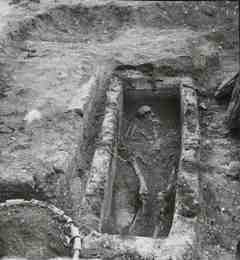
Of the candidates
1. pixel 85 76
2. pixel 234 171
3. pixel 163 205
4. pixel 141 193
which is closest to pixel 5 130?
pixel 85 76

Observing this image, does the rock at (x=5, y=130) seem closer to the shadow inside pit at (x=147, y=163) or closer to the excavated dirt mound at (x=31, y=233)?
the excavated dirt mound at (x=31, y=233)

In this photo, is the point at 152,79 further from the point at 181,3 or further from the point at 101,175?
the point at 181,3

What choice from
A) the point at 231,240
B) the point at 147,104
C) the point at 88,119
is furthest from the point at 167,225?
the point at 147,104

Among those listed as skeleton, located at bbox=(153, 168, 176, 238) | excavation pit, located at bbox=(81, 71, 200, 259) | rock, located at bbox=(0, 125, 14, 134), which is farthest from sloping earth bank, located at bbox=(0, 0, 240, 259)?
skeleton, located at bbox=(153, 168, 176, 238)

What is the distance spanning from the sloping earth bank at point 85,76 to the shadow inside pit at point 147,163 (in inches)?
15.0

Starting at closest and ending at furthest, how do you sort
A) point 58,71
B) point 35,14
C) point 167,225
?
1. point 167,225
2. point 58,71
3. point 35,14

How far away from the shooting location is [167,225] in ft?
11.5

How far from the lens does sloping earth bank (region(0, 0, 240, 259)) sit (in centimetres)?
347

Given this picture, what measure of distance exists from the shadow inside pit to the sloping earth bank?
0.38 m

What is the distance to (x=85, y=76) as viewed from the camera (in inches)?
189

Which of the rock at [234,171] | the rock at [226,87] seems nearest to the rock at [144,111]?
the rock at [226,87]

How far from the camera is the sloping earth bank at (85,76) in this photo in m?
3.47

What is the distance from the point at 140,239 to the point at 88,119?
73.0 inches

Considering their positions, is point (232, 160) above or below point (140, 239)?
above
